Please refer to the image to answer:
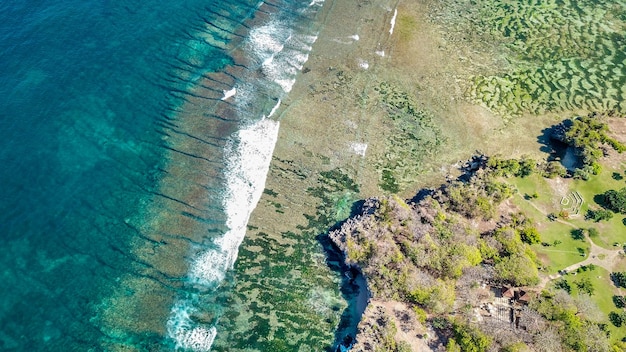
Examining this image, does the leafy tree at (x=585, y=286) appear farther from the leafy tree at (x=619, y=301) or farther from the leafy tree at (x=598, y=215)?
the leafy tree at (x=598, y=215)

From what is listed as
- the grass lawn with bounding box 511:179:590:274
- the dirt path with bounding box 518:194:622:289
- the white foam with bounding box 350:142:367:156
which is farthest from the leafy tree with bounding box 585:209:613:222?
the white foam with bounding box 350:142:367:156

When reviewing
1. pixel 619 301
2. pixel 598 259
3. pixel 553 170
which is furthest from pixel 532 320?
pixel 553 170

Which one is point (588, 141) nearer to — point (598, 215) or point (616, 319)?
point (598, 215)

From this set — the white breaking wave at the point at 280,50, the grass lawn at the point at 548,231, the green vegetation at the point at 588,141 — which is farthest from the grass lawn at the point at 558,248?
the white breaking wave at the point at 280,50

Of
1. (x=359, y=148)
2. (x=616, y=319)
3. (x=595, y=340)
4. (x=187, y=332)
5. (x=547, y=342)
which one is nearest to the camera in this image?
(x=547, y=342)

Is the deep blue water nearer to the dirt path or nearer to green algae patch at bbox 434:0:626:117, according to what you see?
green algae patch at bbox 434:0:626:117

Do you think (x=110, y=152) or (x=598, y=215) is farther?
(x=110, y=152)
